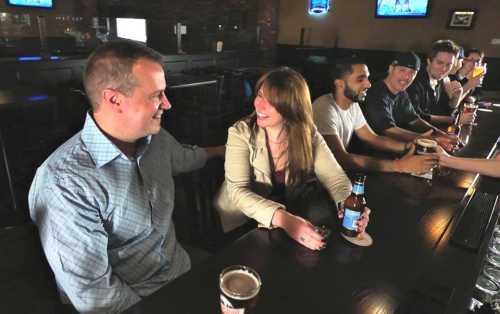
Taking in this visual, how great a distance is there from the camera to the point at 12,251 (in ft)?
2.98

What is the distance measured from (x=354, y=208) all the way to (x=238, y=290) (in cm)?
53

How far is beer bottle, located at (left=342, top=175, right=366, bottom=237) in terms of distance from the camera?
116cm

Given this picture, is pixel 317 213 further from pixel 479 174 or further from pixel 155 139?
pixel 479 174

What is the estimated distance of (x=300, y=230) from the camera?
45.6 inches

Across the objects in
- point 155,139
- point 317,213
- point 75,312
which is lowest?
point 75,312

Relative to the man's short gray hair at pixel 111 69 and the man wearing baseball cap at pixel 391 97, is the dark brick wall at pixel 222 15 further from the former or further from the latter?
the man's short gray hair at pixel 111 69

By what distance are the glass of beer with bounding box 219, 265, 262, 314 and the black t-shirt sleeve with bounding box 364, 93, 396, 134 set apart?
6.97 ft

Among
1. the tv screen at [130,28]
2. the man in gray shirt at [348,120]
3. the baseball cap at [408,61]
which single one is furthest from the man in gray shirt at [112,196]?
the tv screen at [130,28]

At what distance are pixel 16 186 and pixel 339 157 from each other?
93.7 inches

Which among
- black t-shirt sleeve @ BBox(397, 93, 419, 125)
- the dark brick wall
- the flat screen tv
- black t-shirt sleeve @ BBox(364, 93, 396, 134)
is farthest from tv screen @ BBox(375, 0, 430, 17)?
the flat screen tv

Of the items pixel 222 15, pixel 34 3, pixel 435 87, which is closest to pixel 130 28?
pixel 34 3

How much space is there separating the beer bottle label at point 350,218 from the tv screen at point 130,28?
524 cm

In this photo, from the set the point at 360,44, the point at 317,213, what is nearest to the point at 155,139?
the point at 317,213

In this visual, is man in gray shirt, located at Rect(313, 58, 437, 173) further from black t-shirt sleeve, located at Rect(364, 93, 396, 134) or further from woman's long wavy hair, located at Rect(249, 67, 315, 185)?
woman's long wavy hair, located at Rect(249, 67, 315, 185)
